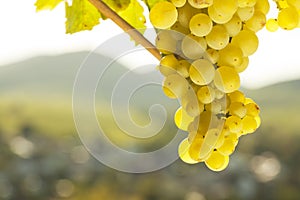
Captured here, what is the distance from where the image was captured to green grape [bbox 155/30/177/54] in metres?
0.46

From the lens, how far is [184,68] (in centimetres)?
46

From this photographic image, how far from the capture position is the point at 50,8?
68 centimetres

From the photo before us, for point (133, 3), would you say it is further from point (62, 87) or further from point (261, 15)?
point (62, 87)

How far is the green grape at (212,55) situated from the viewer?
1.54ft

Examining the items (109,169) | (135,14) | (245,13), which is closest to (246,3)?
(245,13)

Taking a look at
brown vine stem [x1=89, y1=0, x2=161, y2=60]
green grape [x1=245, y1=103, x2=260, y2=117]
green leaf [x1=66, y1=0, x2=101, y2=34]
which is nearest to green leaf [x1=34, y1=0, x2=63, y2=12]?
green leaf [x1=66, y1=0, x2=101, y2=34]

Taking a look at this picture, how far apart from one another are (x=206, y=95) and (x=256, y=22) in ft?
0.22

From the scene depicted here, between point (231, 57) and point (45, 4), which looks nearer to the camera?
point (231, 57)

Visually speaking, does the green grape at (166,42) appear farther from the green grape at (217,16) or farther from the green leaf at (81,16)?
the green leaf at (81,16)

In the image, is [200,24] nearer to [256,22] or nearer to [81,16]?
[256,22]

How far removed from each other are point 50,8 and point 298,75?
14.6ft

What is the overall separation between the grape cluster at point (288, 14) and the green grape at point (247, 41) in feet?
0.12

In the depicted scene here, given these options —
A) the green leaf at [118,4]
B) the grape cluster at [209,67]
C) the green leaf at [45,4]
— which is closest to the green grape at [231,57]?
the grape cluster at [209,67]

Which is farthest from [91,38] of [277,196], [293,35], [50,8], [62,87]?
[50,8]
